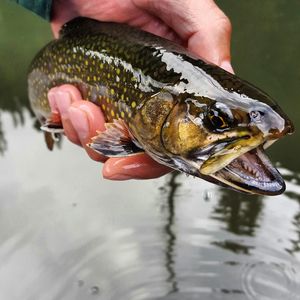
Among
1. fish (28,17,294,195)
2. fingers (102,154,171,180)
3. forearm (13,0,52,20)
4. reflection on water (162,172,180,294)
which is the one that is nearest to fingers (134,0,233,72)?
fish (28,17,294,195)

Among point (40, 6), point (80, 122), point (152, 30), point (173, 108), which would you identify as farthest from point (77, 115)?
point (40, 6)

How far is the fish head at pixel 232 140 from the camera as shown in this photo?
1.10 metres

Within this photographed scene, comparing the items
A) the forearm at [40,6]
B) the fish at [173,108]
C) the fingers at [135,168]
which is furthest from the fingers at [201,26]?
the forearm at [40,6]

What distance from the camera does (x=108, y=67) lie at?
1645mm

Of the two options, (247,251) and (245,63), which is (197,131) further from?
(245,63)

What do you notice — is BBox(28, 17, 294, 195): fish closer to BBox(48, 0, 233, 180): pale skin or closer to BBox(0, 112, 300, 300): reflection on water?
BBox(48, 0, 233, 180): pale skin

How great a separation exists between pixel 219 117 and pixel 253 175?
0.49 ft

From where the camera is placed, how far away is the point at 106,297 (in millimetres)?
2176

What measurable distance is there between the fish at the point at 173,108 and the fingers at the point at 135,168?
106mm

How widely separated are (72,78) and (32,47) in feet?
9.37

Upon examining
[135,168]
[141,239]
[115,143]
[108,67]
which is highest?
[108,67]

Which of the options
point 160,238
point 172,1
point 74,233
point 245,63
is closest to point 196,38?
point 172,1

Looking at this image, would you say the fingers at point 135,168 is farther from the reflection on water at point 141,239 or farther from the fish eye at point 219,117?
the reflection on water at point 141,239

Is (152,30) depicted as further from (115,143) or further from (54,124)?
(115,143)
